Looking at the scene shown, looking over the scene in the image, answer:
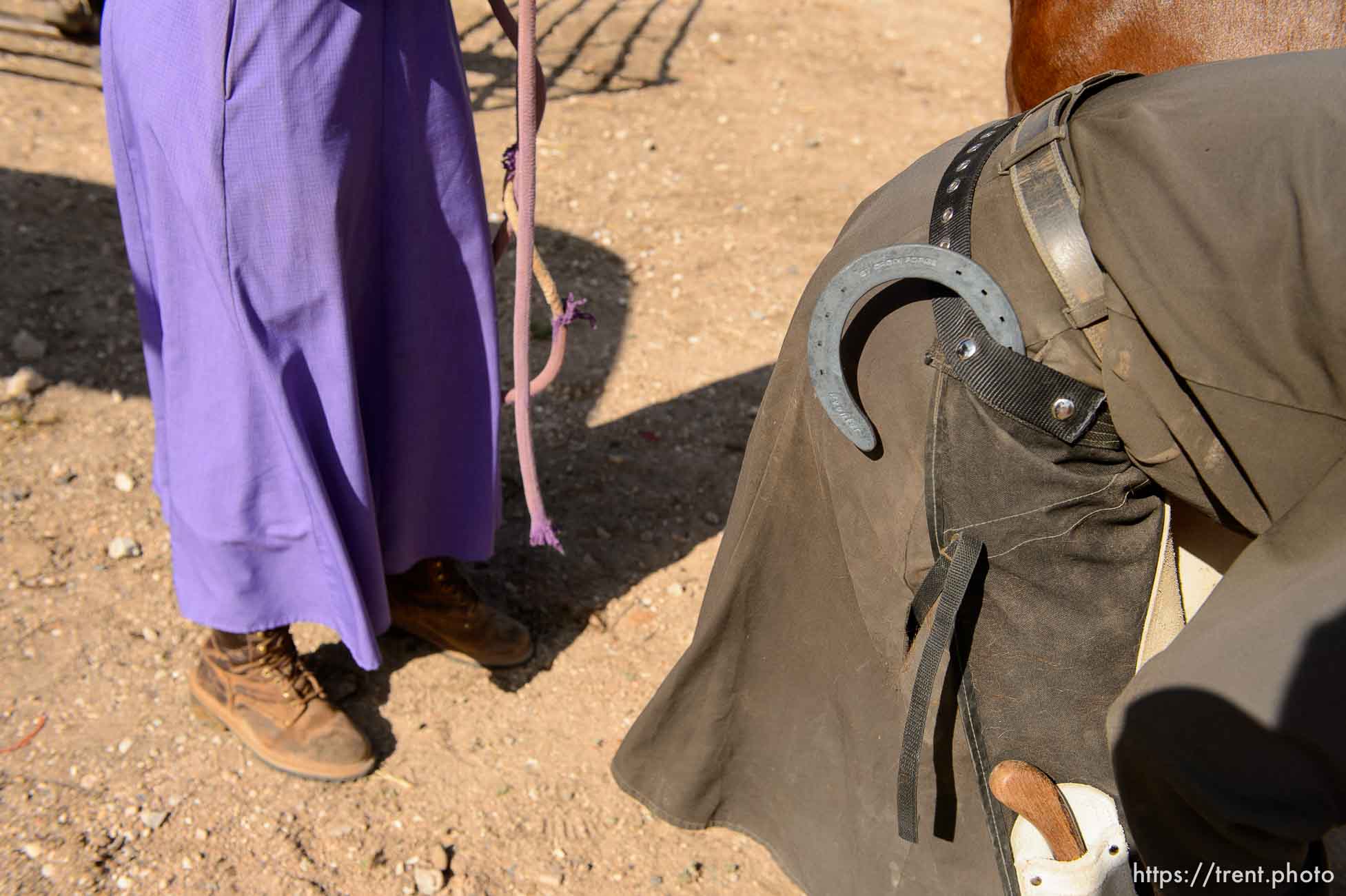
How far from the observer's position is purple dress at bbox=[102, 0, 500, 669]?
5.29 feet

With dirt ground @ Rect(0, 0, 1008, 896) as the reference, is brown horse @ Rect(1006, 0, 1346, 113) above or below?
above

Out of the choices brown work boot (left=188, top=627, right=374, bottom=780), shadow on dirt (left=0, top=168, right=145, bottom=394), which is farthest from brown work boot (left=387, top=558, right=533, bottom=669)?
shadow on dirt (left=0, top=168, right=145, bottom=394)

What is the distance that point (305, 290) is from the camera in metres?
1.73

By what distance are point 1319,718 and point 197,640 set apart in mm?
2192

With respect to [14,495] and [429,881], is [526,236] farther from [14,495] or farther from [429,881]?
[14,495]

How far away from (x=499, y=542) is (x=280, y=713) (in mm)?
791

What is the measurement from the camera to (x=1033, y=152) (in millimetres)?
1242

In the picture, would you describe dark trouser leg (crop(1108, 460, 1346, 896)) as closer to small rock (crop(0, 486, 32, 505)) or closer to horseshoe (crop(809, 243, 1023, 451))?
horseshoe (crop(809, 243, 1023, 451))

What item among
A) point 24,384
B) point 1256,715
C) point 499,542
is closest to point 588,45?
point 24,384

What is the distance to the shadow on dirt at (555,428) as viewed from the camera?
8.54 feet

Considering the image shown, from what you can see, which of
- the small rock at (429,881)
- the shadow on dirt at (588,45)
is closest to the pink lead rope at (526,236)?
the small rock at (429,881)

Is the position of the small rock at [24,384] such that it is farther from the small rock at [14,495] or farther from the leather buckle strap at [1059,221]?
the leather buckle strap at [1059,221]

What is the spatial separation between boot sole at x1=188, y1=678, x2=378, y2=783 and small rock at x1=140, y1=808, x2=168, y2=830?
0.19 m

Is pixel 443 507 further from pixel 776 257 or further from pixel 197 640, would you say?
pixel 776 257
